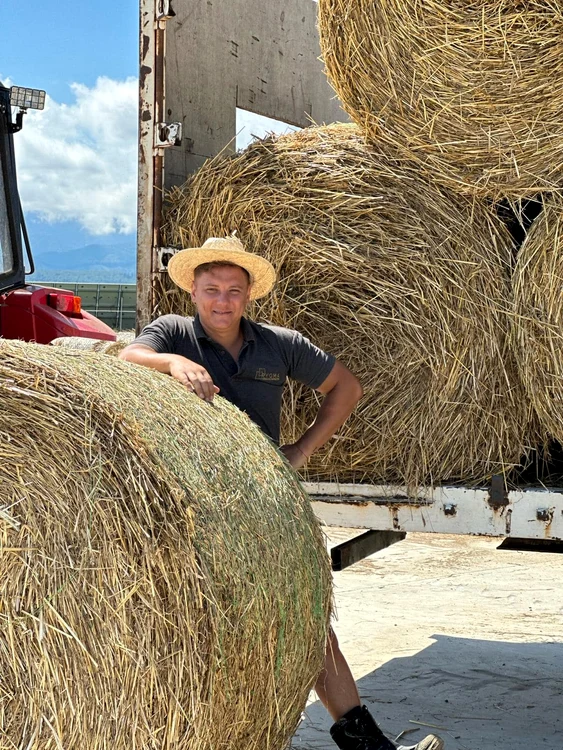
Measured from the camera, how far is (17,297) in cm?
586

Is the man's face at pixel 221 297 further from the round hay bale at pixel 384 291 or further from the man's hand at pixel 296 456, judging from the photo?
the man's hand at pixel 296 456

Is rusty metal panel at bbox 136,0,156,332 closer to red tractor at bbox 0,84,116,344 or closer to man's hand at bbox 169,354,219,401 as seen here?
man's hand at bbox 169,354,219,401

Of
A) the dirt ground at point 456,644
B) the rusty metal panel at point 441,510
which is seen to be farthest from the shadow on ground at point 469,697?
the rusty metal panel at point 441,510

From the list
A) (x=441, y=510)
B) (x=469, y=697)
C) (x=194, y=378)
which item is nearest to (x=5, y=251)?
(x=194, y=378)

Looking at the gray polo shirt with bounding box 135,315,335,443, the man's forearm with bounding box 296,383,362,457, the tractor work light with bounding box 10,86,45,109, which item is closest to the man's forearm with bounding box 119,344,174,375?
the gray polo shirt with bounding box 135,315,335,443

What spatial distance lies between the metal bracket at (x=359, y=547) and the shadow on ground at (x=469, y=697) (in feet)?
2.26

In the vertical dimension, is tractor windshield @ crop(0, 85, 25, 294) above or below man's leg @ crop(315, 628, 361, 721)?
above

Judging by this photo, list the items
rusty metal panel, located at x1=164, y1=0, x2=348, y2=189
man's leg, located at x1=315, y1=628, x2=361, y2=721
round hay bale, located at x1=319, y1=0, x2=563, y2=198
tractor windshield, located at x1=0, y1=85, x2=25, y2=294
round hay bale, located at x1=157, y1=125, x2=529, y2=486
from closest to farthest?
man's leg, located at x1=315, y1=628, x2=361, y2=721
round hay bale, located at x1=319, y1=0, x2=563, y2=198
round hay bale, located at x1=157, y1=125, x2=529, y2=486
rusty metal panel, located at x1=164, y1=0, x2=348, y2=189
tractor windshield, located at x1=0, y1=85, x2=25, y2=294

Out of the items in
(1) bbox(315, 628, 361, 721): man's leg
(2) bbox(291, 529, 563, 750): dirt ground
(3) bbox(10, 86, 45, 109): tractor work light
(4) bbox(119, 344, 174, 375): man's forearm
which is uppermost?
(3) bbox(10, 86, 45, 109): tractor work light

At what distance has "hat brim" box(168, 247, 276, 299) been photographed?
3412mm

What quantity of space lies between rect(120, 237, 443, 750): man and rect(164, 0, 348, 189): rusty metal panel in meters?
0.70

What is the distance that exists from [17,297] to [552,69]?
3.52 m

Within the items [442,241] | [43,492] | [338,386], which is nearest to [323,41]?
[442,241]

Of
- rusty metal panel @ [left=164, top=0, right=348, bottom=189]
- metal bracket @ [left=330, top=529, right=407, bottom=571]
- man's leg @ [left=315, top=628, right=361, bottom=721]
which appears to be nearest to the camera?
man's leg @ [left=315, top=628, right=361, bottom=721]
